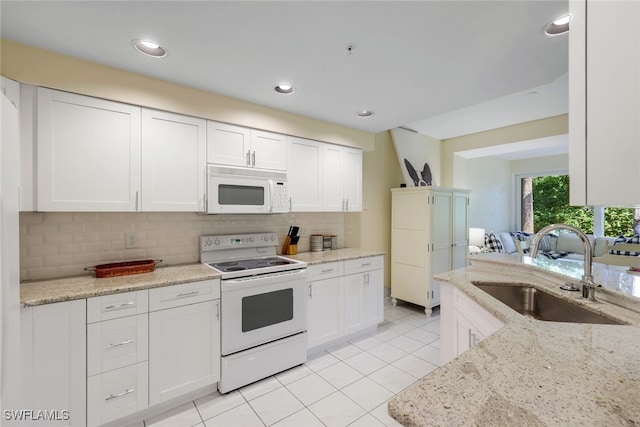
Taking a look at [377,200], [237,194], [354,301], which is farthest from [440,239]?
[237,194]

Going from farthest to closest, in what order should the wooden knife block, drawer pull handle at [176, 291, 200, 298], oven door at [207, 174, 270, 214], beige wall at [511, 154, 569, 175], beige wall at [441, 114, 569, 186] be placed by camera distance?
beige wall at [511, 154, 569, 175], beige wall at [441, 114, 569, 186], the wooden knife block, oven door at [207, 174, 270, 214], drawer pull handle at [176, 291, 200, 298]

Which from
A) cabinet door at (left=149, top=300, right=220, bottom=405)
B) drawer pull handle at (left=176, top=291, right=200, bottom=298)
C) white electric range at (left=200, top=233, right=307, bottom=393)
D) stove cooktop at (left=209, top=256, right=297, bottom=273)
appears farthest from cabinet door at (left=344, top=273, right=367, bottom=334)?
drawer pull handle at (left=176, top=291, right=200, bottom=298)

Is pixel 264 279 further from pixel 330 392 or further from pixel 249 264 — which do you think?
pixel 330 392

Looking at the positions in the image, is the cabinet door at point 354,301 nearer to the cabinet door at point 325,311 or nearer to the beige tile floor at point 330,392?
the cabinet door at point 325,311

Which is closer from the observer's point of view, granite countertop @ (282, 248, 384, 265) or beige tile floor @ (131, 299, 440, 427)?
beige tile floor @ (131, 299, 440, 427)

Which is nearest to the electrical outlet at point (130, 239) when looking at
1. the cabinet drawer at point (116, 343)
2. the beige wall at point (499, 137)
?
the cabinet drawer at point (116, 343)

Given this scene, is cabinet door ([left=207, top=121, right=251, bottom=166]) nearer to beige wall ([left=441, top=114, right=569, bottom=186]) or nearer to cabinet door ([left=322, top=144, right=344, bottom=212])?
cabinet door ([left=322, top=144, right=344, bottom=212])

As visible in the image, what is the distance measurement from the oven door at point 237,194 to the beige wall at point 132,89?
0.53m

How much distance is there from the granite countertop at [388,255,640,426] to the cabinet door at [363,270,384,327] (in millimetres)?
2000

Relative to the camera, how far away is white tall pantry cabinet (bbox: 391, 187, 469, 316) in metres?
3.65

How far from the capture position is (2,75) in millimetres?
1674

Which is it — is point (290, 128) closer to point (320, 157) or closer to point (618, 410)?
point (320, 157)

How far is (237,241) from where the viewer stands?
277 cm

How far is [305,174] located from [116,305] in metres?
1.98
